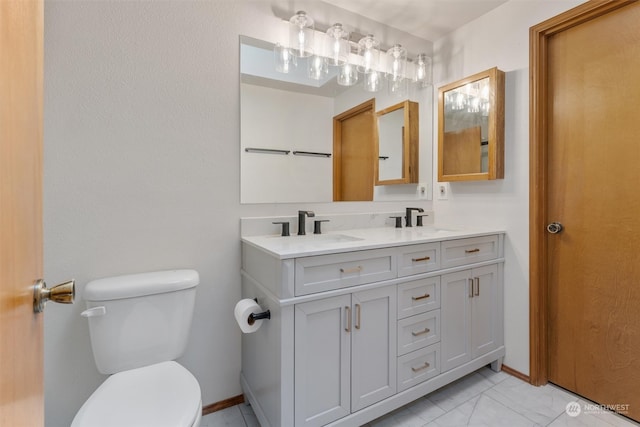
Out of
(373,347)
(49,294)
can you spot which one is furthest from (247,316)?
(49,294)

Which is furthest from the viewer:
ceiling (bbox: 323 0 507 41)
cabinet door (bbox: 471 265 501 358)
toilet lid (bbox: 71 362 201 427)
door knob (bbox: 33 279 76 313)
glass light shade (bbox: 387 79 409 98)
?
glass light shade (bbox: 387 79 409 98)

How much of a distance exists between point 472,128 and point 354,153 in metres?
0.80

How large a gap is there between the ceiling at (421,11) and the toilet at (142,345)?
191cm

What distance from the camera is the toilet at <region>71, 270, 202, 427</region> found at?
3.43ft

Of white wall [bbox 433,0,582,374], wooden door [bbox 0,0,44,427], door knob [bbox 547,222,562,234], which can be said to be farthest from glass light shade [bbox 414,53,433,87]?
wooden door [bbox 0,0,44,427]

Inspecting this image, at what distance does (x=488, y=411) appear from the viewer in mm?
1622

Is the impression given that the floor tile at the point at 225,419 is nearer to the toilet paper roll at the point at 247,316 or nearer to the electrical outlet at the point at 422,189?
the toilet paper roll at the point at 247,316

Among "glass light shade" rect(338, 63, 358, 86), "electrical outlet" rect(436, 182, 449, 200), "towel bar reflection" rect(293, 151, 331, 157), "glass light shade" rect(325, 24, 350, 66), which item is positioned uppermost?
"glass light shade" rect(325, 24, 350, 66)

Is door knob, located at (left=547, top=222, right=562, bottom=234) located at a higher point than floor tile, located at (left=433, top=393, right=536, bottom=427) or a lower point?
higher

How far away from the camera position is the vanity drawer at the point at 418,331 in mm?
1538

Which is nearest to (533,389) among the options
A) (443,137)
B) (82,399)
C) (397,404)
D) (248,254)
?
(397,404)

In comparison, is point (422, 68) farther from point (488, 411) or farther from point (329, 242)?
point (488, 411)

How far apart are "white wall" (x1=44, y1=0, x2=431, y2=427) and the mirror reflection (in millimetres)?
71

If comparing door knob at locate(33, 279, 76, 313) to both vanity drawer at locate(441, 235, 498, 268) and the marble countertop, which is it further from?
vanity drawer at locate(441, 235, 498, 268)
